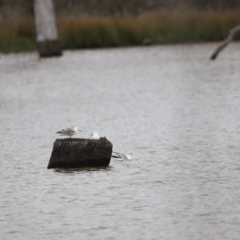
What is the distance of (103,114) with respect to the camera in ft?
45.9

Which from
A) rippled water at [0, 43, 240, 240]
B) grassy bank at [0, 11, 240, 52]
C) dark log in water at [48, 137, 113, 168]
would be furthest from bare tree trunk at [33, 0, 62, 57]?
dark log in water at [48, 137, 113, 168]

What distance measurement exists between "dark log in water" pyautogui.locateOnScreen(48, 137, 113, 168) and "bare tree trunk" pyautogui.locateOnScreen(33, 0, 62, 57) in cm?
1884

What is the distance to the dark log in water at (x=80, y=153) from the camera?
9.09m

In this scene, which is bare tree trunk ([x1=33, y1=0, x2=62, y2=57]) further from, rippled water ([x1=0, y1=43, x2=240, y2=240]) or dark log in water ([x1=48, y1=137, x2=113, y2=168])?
dark log in water ([x1=48, y1=137, x2=113, y2=168])

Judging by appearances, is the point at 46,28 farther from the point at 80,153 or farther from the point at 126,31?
the point at 80,153

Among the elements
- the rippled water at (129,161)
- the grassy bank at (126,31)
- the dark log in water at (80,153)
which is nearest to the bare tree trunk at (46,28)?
the grassy bank at (126,31)

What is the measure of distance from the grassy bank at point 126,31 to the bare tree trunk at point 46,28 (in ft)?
9.60

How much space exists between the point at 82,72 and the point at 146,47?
8.92 metres

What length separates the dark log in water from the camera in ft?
29.8

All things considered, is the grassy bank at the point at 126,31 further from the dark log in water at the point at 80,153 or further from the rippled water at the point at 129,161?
the dark log in water at the point at 80,153

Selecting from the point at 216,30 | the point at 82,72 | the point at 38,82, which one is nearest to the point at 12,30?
the point at 216,30

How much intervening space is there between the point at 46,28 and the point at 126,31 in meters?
4.62

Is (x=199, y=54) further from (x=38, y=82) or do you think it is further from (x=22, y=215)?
(x=22, y=215)

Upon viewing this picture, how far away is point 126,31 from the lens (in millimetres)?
31922
